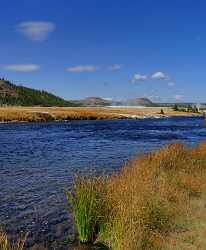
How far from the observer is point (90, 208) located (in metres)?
10.7

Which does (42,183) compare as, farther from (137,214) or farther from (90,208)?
(137,214)

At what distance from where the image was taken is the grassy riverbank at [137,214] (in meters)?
9.87

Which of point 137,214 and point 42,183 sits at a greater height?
point 137,214

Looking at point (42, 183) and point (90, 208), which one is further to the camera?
point (42, 183)

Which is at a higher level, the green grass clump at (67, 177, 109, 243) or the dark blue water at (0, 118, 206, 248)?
the green grass clump at (67, 177, 109, 243)

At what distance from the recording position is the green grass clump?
1084cm

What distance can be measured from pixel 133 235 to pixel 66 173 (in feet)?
42.0

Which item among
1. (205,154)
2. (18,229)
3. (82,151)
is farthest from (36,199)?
(82,151)

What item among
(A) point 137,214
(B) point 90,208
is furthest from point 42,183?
(A) point 137,214

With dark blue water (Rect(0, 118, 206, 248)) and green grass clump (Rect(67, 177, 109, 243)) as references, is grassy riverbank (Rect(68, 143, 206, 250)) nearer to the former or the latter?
green grass clump (Rect(67, 177, 109, 243))

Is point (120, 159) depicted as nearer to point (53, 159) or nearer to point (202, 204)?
point (53, 159)

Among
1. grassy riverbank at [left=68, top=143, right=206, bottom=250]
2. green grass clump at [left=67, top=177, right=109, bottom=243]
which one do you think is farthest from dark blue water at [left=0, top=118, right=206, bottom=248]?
grassy riverbank at [left=68, top=143, right=206, bottom=250]

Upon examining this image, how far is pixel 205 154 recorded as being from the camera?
21.2 meters

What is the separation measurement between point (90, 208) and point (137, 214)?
115 cm
